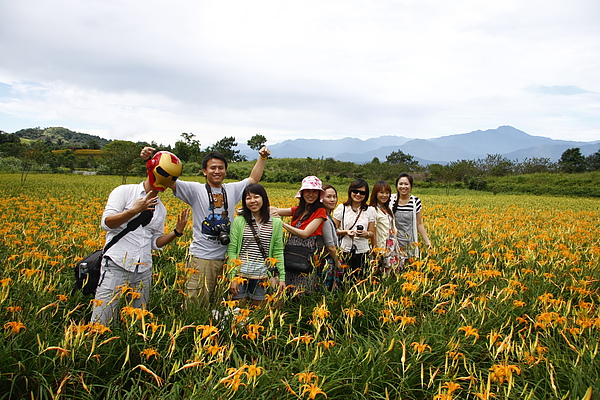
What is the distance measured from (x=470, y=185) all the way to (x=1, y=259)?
41.7 meters

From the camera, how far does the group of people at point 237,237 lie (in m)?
2.29

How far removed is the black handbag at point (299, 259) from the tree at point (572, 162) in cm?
6264

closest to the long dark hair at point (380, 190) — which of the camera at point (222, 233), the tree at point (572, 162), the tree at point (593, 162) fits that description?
the camera at point (222, 233)

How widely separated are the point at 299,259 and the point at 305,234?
0.24 metres

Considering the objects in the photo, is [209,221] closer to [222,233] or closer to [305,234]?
[222,233]

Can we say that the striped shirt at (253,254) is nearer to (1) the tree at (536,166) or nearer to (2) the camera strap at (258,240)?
(2) the camera strap at (258,240)

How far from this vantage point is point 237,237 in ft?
9.29

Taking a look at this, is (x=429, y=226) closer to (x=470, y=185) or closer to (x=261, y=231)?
(x=261, y=231)

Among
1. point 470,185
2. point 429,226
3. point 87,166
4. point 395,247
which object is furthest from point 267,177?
point 395,247

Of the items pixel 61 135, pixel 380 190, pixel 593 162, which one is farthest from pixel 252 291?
pixel 61 135

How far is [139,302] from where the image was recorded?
2486mm

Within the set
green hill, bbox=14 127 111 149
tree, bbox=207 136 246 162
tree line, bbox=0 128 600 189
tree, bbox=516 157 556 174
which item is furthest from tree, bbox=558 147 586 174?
green hill, bbox=14 127 111 149

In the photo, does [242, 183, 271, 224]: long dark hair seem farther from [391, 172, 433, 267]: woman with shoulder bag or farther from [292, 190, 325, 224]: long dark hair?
[391, 172, 433, 267]: woman with shoulder bag

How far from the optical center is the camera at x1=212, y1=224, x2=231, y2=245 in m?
2.82
